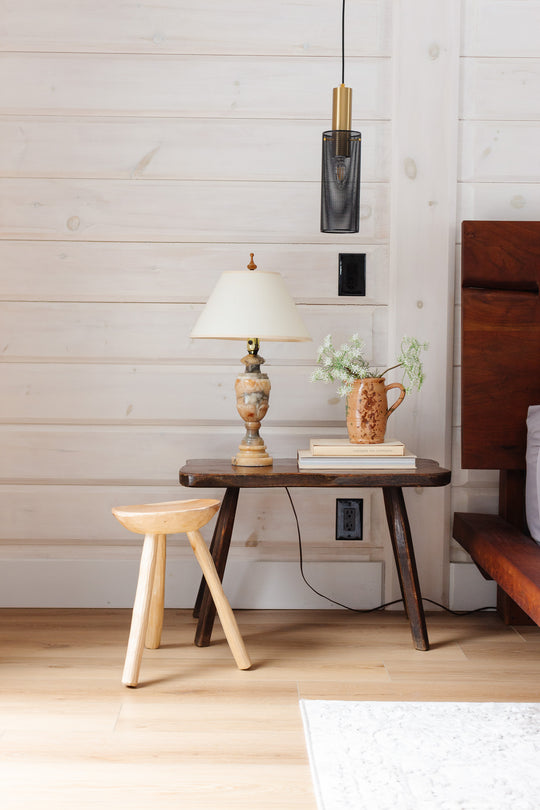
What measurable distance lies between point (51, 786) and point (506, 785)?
0.84 m

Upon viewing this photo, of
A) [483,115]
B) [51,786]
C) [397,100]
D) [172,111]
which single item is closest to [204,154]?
[172,111]

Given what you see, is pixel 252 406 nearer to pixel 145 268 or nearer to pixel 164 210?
pixel 145 268

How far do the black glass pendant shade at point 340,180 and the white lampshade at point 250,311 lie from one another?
0.73 ft

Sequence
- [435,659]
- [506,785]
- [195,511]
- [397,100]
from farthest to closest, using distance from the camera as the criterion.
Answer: [397,100] → [435,659] → [195,511] → [506,785]

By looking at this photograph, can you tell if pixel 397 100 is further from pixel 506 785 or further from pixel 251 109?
pixel 506 785

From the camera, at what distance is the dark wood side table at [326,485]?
7.04 ft

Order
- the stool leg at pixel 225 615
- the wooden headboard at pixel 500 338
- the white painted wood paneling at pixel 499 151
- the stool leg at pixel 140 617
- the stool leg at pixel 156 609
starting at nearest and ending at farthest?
the stool leg at pixel 140 617, the stool leg at pixel 225 615, the stool leg at pixel 156 609, the wooden headboard at pixel 500 338, the white painted wood paneling at pixel 499 151

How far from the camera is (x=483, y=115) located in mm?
2539

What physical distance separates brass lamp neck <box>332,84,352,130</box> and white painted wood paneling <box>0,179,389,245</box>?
544mm

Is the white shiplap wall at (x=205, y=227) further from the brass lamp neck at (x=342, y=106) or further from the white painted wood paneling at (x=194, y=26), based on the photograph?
the brass lamp neck at (x=342, y=106)

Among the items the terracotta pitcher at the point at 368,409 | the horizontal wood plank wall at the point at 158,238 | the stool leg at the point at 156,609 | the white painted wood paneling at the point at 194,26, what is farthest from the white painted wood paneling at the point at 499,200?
the stool leg at the point at 156,609

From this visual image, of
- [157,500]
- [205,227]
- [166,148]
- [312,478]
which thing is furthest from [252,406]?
[166,148]

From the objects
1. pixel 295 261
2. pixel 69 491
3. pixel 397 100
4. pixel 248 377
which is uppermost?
pixel 397 100

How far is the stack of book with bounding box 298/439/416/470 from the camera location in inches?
86.8
